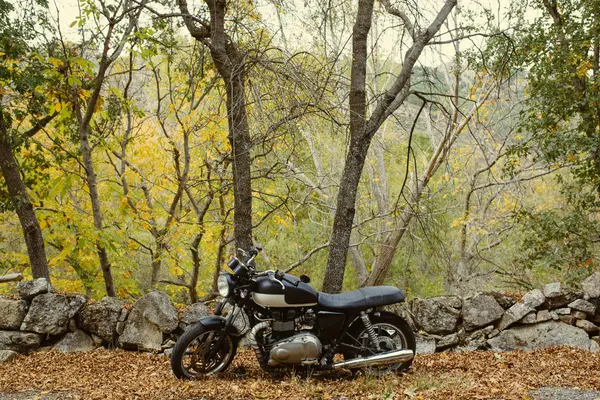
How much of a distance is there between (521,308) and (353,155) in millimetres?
2812

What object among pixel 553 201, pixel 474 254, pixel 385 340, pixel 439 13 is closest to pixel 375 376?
pixel 385 340

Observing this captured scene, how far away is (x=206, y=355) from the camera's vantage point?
4.79 metres

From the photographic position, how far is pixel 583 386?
4.52 meters

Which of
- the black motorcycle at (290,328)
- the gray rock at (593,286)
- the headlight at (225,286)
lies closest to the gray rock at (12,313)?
the black motorcycle at (290,328)

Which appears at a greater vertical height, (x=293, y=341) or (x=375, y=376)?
(x=293, y=341)

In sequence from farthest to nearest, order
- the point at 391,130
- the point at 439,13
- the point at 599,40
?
the point at 391,130 → the point at 599,40 → the point at 439,13

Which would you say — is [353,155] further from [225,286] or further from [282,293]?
[225,286]

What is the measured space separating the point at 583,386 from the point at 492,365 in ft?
3.71

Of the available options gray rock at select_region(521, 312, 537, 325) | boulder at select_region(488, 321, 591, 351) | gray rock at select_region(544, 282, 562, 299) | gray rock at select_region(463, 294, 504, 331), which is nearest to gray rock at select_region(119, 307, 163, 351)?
gray rock at select_region(463, 294, 504, 331)

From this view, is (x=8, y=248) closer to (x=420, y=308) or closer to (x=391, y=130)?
(x=391, y=130)

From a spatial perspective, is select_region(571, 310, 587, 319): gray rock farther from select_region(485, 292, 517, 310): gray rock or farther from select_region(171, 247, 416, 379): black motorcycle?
select_region(171, 247, 416, 379): black motorcycle

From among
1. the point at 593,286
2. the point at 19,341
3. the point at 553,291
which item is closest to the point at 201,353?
the point at 19,341

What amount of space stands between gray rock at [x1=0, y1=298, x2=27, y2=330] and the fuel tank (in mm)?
3201

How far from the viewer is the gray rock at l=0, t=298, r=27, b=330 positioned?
6.24 m
